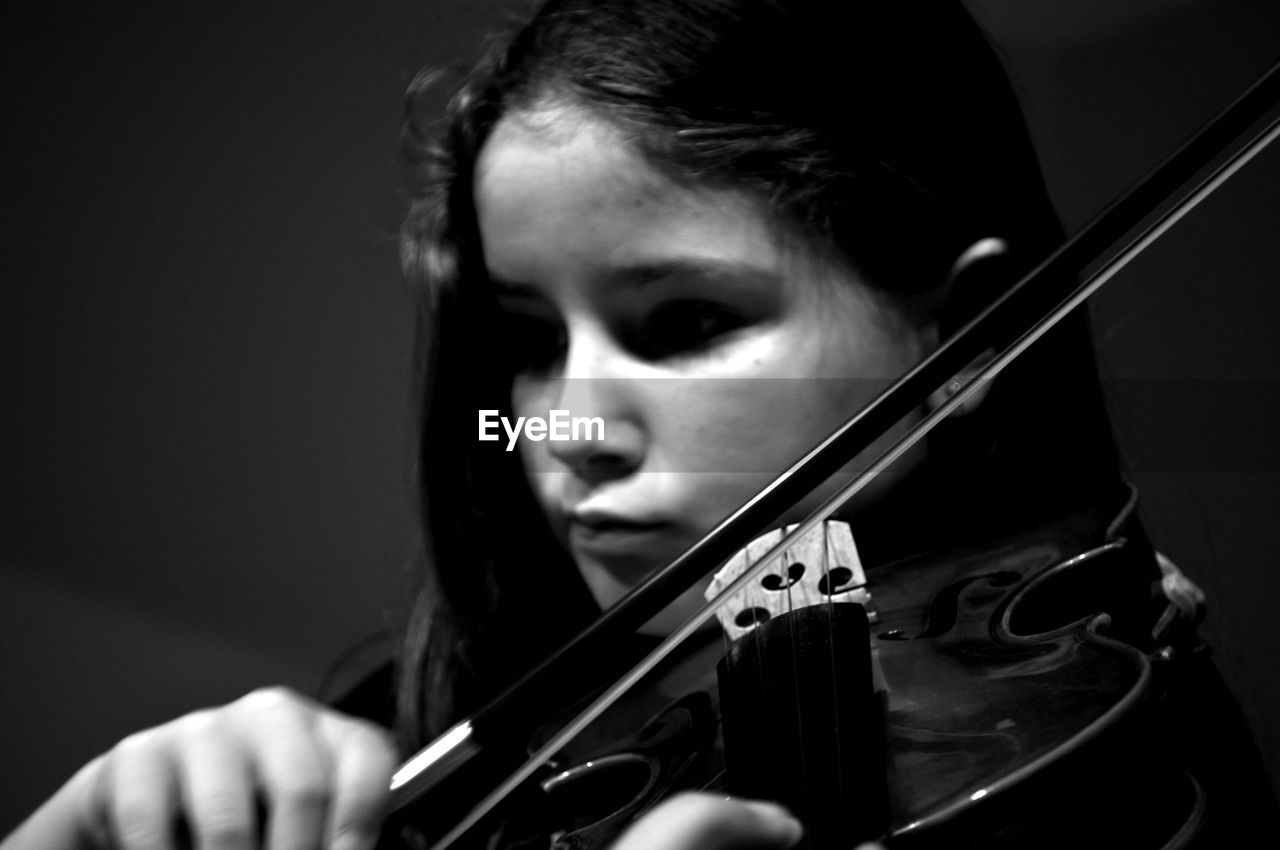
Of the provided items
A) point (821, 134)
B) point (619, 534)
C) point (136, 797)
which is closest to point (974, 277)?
point (821, 134)

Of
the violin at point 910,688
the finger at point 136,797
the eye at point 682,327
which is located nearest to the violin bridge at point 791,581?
the violin at point 910,688

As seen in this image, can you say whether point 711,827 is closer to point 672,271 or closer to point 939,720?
point 939,720

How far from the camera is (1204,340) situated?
596mm

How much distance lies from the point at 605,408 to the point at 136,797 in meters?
0.27

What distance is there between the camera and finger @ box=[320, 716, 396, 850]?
1.13ft

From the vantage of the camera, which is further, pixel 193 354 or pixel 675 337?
pixel 193 354

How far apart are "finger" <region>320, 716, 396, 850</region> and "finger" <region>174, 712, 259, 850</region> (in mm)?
28

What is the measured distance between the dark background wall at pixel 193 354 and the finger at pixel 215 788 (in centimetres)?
32

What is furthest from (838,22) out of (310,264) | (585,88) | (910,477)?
(310,264)

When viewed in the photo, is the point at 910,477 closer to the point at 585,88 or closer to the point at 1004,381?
the point at 1004,381

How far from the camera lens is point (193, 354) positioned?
2.22ft

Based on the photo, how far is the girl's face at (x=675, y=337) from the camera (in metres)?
0.51

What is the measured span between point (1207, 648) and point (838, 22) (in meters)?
0.36

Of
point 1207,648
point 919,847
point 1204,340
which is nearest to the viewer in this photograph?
point 919,847
